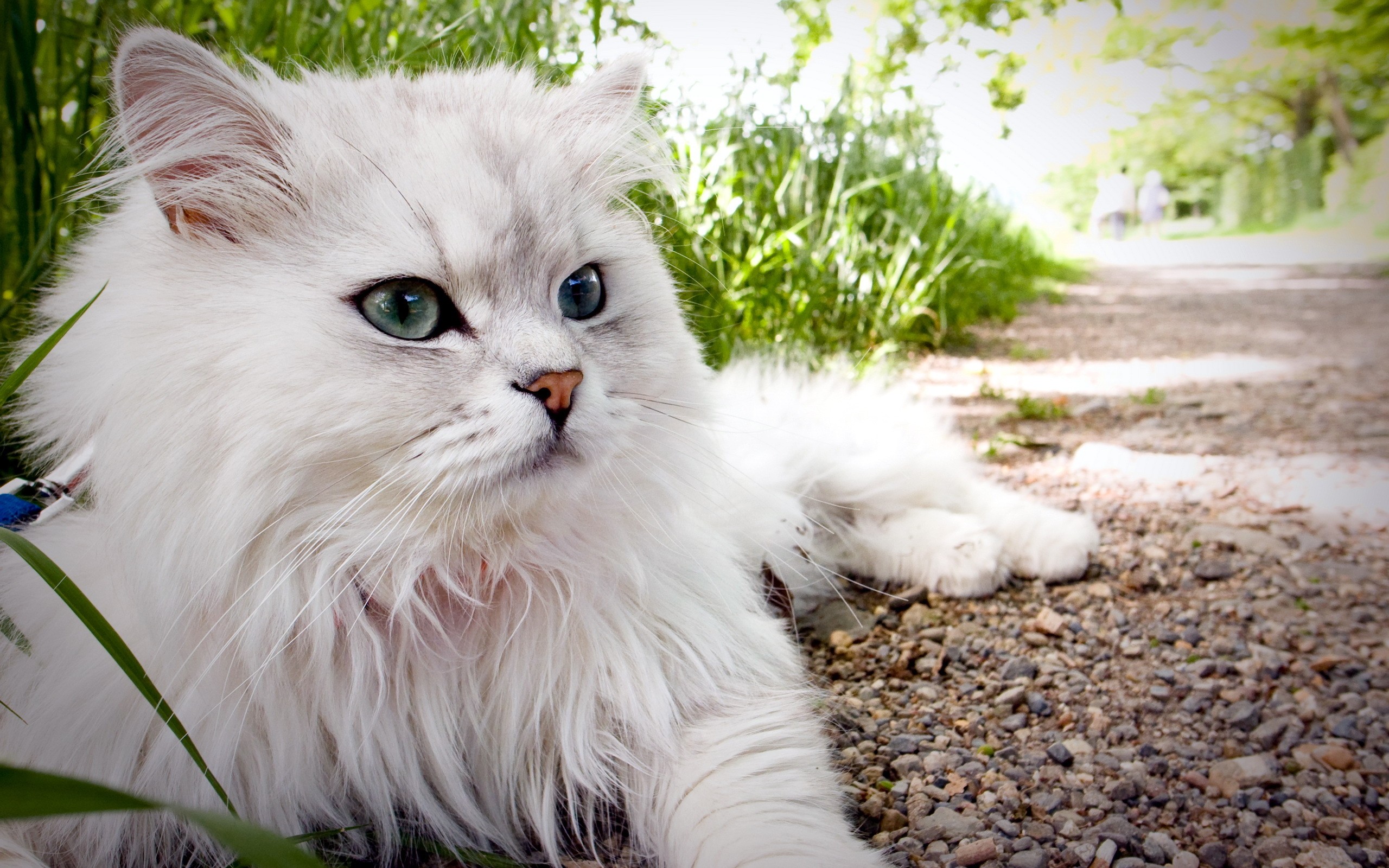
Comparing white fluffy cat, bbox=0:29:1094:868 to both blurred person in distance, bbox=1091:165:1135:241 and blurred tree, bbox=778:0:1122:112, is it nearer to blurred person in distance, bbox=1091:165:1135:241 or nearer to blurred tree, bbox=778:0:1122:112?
blurred tree, bbox=778:0:1122:112

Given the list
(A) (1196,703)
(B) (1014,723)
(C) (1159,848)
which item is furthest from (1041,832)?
(A) (1196,703)

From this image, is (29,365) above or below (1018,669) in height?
above

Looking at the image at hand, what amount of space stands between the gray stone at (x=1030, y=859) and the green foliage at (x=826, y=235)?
173 centimetres

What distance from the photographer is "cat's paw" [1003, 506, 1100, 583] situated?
203 centimetres

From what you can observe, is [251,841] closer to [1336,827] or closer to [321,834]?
[321,834]

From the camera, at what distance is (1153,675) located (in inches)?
63.9

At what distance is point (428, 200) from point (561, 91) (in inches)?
18.9

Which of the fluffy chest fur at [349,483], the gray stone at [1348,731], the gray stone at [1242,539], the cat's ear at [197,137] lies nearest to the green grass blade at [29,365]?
the fluffy chest fur at [349,483]

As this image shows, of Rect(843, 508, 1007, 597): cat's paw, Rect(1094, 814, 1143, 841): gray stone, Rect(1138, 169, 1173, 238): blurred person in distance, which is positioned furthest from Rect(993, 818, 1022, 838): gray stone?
Rect(1138, 169, 1173, 238): blurred person in distance

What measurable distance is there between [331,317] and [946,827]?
3.61 feet

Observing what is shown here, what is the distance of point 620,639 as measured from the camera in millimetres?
1226

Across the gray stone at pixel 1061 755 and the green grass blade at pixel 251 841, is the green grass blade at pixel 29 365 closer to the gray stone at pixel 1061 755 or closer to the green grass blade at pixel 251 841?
the green grass blade at pixel 251 841

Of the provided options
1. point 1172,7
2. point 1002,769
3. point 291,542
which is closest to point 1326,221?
point 1172,7

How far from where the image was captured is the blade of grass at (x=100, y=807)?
23.8 inches
